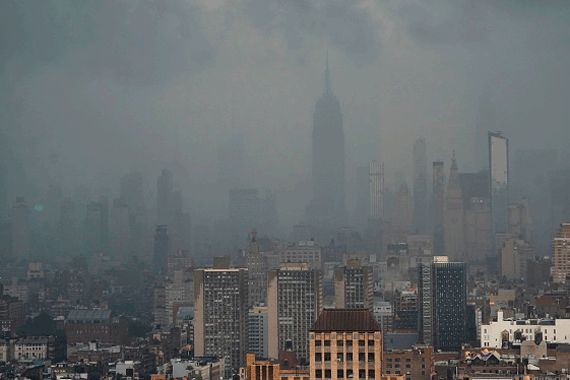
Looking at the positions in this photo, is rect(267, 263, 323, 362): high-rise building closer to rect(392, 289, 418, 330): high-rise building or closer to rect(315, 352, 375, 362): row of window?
rect(392, 289, 418, 330): high-rise building

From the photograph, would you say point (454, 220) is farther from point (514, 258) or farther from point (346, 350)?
point (346, 350)

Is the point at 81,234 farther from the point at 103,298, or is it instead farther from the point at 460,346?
the point at 460,346

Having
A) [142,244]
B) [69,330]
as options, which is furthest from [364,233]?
[69,330]

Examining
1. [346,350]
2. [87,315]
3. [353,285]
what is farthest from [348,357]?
[87,315]

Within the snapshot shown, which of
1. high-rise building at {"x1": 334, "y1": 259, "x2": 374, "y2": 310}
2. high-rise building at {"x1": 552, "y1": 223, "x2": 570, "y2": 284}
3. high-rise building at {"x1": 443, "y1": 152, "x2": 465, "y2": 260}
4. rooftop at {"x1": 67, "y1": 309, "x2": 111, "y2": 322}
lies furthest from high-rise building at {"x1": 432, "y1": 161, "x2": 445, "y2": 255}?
rooftop at {"x1": 67, "y1": 309, "x2": 111, "y2": 322}

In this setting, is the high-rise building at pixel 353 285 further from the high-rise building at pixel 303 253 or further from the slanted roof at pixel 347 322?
the slanted roof at pixel 347 322

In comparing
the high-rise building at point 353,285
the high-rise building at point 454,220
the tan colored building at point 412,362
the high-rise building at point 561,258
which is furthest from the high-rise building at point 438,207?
the tan colored building at point 412,362

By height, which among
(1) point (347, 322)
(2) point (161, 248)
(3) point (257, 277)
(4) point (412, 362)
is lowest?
(4) point (412, 362)

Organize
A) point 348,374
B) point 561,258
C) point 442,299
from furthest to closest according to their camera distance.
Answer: point 561,258 < point 442,299 < point 348,374
